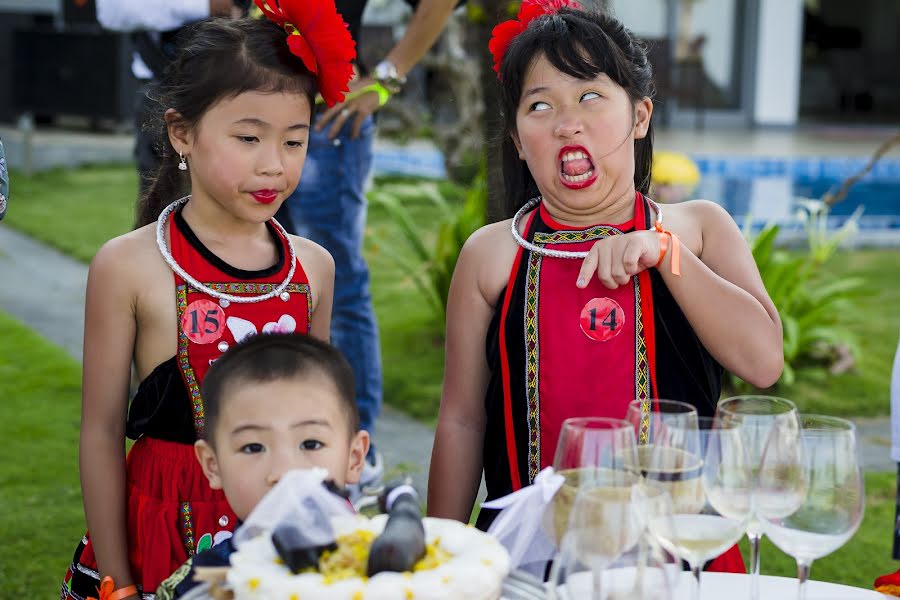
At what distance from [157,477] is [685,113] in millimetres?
17093

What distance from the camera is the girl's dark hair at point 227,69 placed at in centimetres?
225

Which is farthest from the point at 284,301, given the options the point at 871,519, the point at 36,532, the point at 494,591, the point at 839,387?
the point at 839,387

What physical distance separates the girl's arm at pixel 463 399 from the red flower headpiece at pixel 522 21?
0.39 m

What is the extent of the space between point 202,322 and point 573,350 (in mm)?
707

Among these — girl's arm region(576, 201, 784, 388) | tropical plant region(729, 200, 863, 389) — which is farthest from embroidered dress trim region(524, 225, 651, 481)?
tropical plant region(729, 200, 863, 389)

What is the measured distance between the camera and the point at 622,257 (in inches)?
81.4

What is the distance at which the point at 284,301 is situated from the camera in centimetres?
230

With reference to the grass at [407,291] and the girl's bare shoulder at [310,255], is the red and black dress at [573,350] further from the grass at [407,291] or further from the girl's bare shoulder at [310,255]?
the grass at [407,291]

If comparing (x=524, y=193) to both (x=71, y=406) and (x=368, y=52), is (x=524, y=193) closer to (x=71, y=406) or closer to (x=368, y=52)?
(x=71, y=406)

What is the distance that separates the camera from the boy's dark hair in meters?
1.70

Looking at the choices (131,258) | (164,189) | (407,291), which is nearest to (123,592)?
(131,258)

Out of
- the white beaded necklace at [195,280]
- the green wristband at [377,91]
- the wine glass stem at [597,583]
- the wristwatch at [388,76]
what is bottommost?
the wine glass stem at [597,583]

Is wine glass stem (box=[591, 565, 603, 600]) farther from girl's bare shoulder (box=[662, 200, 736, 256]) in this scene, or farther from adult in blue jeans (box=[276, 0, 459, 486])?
adult in blue jeans (box=[276, 0, 459, 486])

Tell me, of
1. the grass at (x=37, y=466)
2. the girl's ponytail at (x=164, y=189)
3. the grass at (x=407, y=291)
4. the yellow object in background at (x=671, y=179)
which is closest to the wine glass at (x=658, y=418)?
the girl's ponytail at (x=164, y=189)
